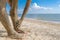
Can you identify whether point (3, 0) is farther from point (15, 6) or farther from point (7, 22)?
point (15, 6)

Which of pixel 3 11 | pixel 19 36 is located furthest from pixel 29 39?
pixel 3 11

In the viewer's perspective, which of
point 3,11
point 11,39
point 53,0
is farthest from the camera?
point 53,0

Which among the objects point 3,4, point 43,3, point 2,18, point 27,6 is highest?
point 3,4

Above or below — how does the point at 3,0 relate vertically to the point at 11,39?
above

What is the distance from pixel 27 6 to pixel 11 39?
1.75 metres

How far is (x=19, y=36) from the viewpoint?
5.08 metres

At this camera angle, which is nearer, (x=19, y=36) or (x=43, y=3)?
(x=19, y=36)

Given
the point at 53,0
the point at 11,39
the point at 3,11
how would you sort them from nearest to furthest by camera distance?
the point at 3,11
the point at 11,39
the point at 53,0

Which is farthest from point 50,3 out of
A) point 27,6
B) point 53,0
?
point 27,6

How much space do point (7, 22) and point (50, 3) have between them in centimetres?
4009

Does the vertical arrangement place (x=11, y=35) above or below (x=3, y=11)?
below

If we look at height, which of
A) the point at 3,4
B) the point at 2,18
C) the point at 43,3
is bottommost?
the point at 43,3

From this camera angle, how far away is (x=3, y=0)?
4.43 meters

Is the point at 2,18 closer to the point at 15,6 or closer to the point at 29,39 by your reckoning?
the point at 29,39
